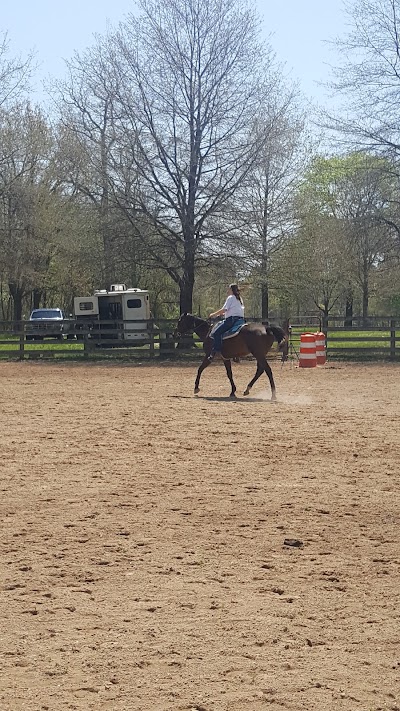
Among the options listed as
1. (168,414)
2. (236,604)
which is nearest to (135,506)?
(236,604)

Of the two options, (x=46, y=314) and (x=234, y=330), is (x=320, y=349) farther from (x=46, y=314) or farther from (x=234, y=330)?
(x=46, y=314)

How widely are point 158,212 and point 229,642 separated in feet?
88.9

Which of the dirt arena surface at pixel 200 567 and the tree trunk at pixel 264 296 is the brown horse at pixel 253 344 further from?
the tree trunk at pixel 264 296

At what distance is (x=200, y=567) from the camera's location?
5676 millimetres

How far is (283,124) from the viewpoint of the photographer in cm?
3103

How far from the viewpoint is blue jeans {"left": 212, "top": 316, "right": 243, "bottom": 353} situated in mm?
16172

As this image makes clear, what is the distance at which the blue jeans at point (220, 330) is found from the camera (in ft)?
53.1

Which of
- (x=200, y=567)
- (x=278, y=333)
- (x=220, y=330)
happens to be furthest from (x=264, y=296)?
(x=200, y=567)

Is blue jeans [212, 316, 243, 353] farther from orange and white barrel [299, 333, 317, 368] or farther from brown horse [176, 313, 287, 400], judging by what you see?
orange and white barrel [299, 333, 317, 368]

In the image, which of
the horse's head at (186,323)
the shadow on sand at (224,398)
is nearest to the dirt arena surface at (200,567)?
the shadow on sand at (224,398)

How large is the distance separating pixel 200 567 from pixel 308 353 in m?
17.8

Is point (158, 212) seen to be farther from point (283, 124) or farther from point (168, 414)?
point (168, 414)

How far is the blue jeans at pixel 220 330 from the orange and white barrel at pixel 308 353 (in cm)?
670

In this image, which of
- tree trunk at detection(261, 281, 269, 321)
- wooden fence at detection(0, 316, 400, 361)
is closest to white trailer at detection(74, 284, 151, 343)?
wooden fence at detection(0, 316, 400, 361)
